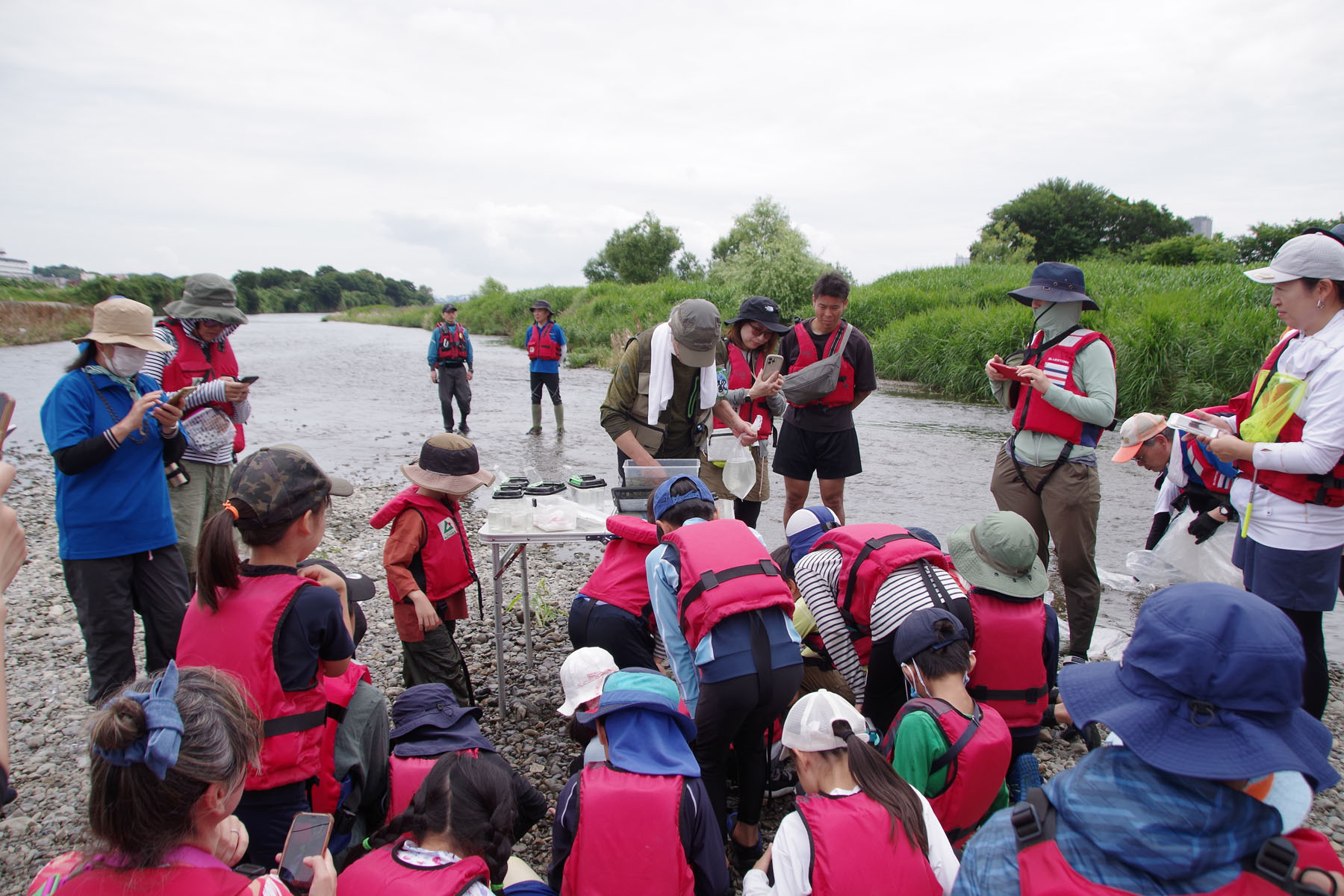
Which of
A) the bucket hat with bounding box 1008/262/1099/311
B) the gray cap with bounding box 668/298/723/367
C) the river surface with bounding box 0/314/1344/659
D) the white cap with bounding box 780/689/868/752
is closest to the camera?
the white cap with bounding box 780/689/868/752

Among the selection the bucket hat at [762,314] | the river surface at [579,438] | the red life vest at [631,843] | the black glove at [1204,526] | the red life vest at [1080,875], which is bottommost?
the river surface at [579,438]

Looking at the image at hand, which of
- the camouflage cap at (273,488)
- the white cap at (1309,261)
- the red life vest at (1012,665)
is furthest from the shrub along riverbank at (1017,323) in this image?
the camouflage cap at (273,488)

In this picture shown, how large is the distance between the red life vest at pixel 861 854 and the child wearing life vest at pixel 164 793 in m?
1.22

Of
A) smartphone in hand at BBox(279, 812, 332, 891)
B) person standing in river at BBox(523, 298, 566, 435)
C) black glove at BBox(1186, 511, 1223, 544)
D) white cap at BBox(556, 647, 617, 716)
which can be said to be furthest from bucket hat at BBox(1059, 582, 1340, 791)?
person standing in river at BBox(523, 298, 566, 435)

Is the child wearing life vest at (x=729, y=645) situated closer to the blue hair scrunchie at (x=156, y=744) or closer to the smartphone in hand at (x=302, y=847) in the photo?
the smartphone in hand at (x=302, y=847)

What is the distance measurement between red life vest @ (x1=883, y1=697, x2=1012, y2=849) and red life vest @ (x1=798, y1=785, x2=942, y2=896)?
0.42m

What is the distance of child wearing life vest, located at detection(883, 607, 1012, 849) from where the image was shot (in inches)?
87.7

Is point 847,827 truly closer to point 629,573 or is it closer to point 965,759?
point 965,759

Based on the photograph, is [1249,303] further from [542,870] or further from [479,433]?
[542,870]

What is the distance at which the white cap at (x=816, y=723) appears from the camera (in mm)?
1976

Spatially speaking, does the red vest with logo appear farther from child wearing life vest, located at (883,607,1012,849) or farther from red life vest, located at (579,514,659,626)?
child wearing life vest, located at (883,607,1012,849)

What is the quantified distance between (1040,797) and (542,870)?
2.00 metres

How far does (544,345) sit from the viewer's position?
37.9ft

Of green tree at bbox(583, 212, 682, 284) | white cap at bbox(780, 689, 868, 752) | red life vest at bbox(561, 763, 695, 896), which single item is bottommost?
red life vest at bbox(561, 763, 695, 896)
